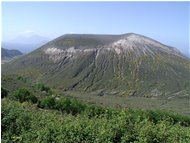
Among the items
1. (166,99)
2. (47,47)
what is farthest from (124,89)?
(47,47)

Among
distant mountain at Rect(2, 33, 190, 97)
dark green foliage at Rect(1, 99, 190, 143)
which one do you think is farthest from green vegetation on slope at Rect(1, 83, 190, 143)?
distant mountain at Rect(2, 33, 190, 97)

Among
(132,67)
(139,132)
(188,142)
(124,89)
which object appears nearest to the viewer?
(188,142)

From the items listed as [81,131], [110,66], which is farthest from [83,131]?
[110,66]

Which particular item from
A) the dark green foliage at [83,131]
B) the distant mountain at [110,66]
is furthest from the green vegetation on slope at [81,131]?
the distant mountain at [110,66]

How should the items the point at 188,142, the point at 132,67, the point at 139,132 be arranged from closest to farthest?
the point at 188,142 → the point at 139,132 → the point at 132,67

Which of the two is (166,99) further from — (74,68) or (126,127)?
(126,127)

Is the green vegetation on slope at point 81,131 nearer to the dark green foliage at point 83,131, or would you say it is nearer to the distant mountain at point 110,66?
the dark green foliage at point 83,131

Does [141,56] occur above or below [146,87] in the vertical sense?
above

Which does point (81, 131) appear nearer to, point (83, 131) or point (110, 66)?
point (83, 131)

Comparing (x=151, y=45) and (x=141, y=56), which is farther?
(x=151, y=45)
